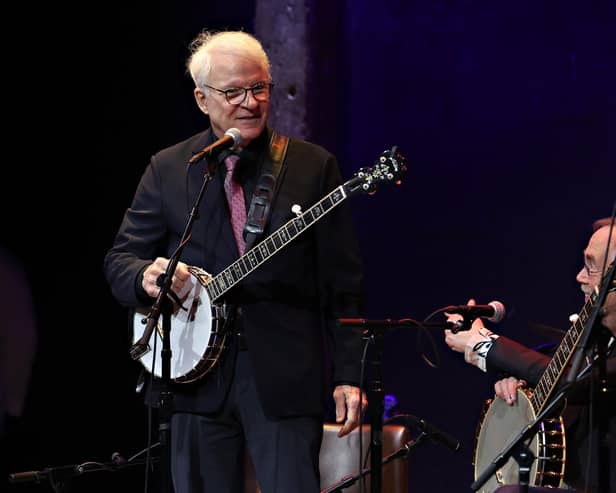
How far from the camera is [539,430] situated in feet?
11.3

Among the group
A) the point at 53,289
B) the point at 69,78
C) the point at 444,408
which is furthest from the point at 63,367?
the point at 444,408

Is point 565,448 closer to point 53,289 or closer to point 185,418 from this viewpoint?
point 185,418

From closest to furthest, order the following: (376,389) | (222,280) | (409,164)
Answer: (376,389) < (222,280) < (409,164)

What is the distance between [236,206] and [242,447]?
80 centimetres

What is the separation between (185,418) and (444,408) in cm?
246

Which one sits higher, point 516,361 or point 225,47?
point 225,47

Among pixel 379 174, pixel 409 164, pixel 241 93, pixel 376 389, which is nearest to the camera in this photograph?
pixel 376 389

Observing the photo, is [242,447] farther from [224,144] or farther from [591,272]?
[591,272]

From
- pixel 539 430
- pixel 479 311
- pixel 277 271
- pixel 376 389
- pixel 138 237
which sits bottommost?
pixel 539 430

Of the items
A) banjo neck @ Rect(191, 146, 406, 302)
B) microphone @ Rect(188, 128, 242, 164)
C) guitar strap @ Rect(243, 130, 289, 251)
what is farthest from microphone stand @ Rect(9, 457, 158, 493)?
microphone @ Rect(188, 128, 242, 164)

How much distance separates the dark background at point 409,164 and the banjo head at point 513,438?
2.78 ft

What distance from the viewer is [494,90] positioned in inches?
202

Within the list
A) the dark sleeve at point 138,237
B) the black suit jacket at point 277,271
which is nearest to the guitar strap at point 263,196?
the black suit jacket at point 277,271

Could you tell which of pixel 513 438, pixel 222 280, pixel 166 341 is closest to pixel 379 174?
pixel 222 280
